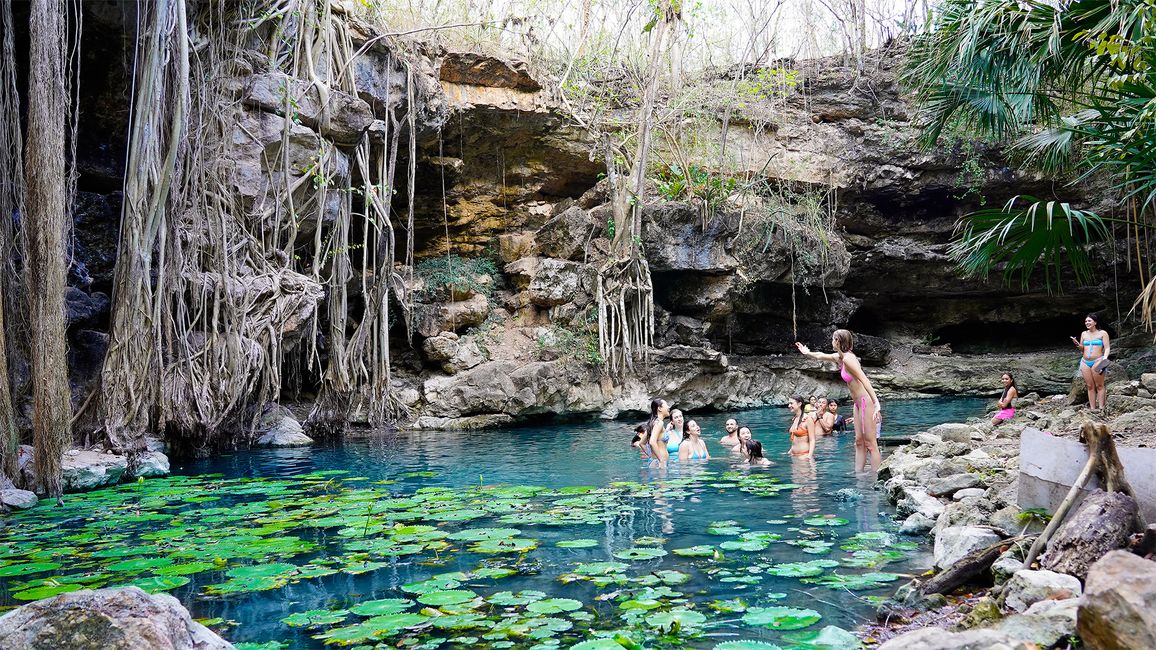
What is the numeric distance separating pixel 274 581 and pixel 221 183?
274 inches

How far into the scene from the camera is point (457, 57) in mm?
14312

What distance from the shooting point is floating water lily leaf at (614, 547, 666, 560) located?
162 inches

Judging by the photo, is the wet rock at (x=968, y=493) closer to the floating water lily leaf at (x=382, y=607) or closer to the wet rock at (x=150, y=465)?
the floating water lily leaf at (x=382, y=607)

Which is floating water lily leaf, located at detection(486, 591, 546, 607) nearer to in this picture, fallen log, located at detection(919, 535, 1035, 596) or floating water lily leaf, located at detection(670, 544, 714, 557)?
floating water lily leaf, located at detection(670, 544, 714, 557)

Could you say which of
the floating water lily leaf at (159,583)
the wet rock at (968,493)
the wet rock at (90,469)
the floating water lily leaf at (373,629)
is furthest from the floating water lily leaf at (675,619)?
the wet rock at (90,469)

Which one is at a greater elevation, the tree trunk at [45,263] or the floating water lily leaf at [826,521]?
the tree trunk at [45,263]

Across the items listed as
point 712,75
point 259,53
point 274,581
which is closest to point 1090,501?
point 274,581

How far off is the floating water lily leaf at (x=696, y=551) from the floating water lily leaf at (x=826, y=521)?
954mm

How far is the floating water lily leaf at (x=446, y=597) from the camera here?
3.29 m

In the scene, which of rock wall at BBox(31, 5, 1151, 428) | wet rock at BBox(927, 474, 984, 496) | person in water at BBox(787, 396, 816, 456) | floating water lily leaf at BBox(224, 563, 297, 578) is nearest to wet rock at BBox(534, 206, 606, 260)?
rock wall at BBox(31, 5, 1151, 428)

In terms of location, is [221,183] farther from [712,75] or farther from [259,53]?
[712,75]

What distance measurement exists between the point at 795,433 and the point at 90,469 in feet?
24.2

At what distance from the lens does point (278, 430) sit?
1148 cm

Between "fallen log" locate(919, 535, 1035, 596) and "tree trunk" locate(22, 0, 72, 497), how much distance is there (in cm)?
610
